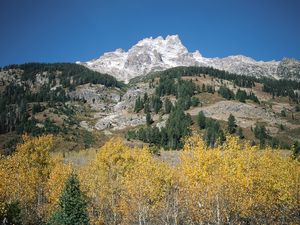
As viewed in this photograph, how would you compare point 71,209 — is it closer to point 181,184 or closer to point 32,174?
point 32,174

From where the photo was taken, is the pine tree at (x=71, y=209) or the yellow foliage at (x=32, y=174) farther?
the yellow foliage at (x=32, y=174)

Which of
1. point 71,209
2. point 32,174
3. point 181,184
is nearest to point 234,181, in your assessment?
point 181,184

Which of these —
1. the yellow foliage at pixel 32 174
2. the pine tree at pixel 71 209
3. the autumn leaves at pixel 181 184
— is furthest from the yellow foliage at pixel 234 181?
the yellow foliage at pixel 32 174

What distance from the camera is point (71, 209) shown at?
4444 cm

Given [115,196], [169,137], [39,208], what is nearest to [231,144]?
[115,196]

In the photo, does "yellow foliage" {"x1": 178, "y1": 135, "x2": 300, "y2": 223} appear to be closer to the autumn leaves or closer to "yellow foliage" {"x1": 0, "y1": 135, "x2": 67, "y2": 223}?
the autumn leaves

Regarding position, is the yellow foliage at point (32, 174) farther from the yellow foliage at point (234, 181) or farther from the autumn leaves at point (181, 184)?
the yellow foliage at point (234, 181)

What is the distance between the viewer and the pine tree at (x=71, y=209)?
4416 cm

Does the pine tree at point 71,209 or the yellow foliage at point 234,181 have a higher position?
the yellow foliage at point 234,181

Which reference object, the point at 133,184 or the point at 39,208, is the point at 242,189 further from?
the point at 39,208

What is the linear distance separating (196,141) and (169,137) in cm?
14657

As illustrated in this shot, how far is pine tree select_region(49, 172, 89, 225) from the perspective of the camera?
145 ft

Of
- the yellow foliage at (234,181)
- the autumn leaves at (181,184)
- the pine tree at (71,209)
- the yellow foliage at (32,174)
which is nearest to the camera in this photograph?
the yellow foliage at (234,181)

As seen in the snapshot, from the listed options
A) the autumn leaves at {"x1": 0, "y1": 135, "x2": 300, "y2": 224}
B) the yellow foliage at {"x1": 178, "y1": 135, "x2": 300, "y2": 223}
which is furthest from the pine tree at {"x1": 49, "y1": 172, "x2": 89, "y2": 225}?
the yellow foliage at {"x1": 178, "y1": 135, "x2": 300, "y2": 223}
